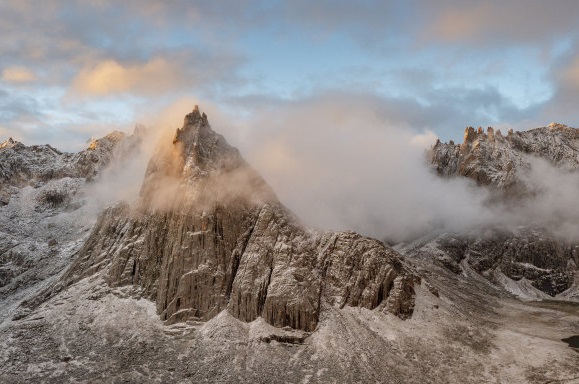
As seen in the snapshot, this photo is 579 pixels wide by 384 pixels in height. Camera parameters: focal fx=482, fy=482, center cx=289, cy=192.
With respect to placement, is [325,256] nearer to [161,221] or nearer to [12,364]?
[161,221]

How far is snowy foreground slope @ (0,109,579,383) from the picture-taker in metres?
82.3

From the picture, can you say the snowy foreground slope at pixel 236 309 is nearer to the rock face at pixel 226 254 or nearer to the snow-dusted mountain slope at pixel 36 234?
the rock face at pixel 226 254

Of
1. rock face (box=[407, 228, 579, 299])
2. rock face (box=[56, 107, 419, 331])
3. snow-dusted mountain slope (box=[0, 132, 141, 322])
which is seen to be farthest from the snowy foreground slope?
rock face (box=[407, 228, 579, 299])

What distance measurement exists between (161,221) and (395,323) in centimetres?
5494

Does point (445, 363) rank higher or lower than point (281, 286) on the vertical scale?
lower

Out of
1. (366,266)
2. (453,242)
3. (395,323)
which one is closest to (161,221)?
(366,266)

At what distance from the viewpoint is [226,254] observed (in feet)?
337

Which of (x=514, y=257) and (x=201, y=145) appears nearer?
(x=201, y=145)

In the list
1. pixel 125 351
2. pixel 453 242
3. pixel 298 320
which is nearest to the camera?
pixel 125 351

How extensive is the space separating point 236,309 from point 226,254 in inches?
501

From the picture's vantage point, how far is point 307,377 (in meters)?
79.2

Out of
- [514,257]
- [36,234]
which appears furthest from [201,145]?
[514,257]

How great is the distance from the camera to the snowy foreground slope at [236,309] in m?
82.3

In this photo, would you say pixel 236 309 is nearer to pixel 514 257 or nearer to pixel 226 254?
pixel 226 254
